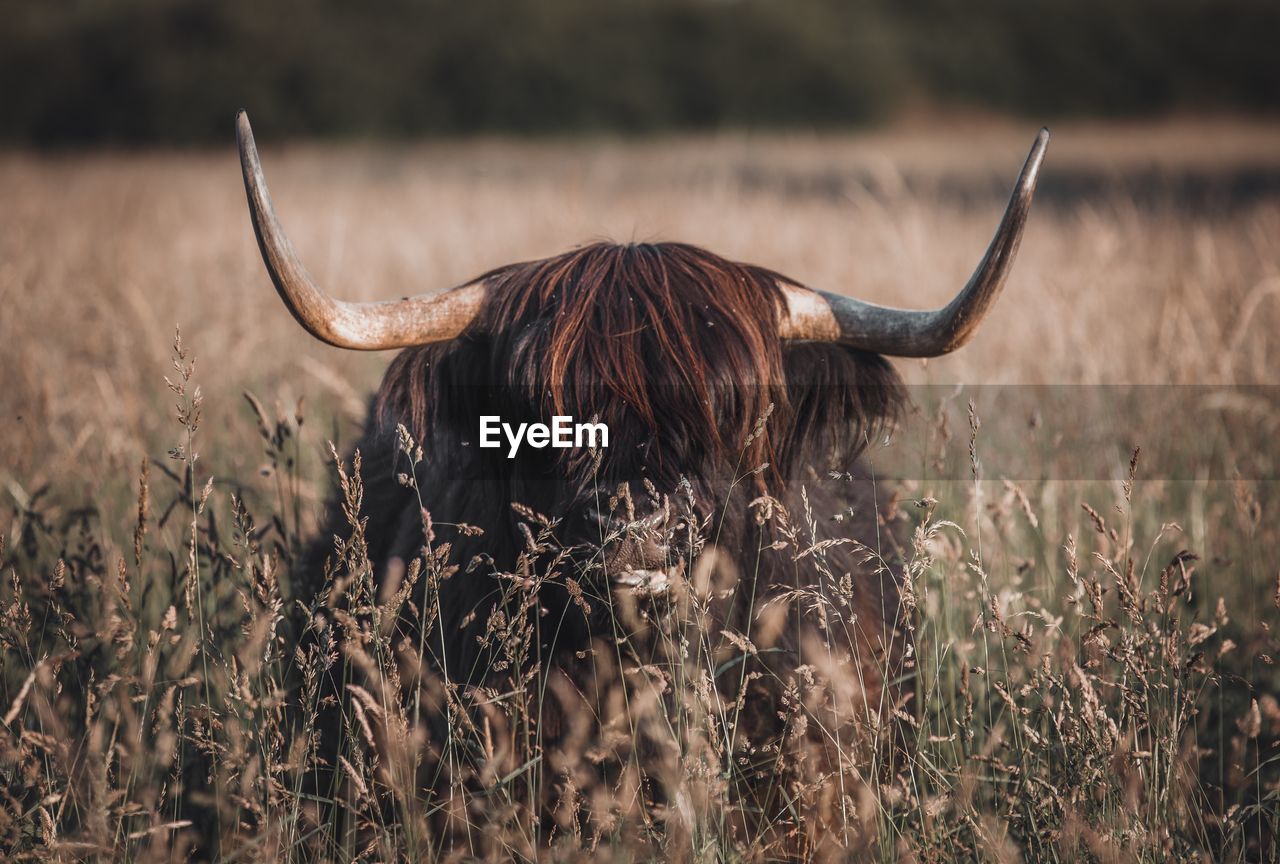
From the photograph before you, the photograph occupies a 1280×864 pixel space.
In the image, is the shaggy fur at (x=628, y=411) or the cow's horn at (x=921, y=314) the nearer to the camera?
the cow's horn at (x=921, y=314)

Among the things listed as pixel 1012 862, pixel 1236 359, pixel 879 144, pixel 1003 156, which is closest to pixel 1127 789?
pixel 1012 862

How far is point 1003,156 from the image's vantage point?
74.9ft

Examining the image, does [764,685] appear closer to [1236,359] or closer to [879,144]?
[1236,359]

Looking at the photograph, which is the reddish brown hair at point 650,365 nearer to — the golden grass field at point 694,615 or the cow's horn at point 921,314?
the cow's horn at point 921,314

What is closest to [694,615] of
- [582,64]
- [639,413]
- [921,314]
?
[639,413]

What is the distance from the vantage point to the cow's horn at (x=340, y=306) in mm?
2240

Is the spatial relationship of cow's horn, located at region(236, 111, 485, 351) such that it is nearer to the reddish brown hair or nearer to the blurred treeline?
the reddish brown hair

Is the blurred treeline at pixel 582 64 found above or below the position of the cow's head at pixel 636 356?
above

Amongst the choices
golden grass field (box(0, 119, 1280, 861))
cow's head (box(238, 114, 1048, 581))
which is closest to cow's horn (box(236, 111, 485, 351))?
cow's head (box(238, 114, 1048, 581))

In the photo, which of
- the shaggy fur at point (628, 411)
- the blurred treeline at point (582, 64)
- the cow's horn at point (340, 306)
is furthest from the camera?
the blurred treeline at point (582, 64)

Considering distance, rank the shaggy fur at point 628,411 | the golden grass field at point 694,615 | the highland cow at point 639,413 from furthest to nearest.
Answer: the shaggy fur at point 628,411 < the highland cow at point 639,413 < the golden grass field at point 694,615

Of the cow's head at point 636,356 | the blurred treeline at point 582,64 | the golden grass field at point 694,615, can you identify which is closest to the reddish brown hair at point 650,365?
the cow's head at point 636,356

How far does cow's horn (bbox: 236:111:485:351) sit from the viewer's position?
7.35 ft

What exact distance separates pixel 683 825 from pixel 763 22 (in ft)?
200
